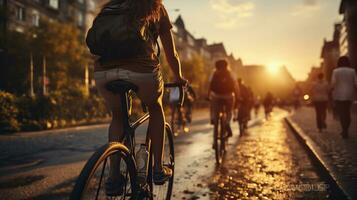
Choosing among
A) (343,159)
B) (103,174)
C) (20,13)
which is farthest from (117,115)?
(20,13)

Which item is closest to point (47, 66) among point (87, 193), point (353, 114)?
point (353, 114)

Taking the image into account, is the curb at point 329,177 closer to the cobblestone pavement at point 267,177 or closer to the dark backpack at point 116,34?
the cobblestone pavement at point 267,177

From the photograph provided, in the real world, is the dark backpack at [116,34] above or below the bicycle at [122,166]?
above

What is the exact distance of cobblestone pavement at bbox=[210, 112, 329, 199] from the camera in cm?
458

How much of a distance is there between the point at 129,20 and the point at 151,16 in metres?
0.22

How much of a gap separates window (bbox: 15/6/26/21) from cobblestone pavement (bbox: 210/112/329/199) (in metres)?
39.0

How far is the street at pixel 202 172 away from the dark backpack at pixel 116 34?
0.78 meters

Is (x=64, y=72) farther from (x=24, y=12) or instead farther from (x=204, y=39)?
(x=204, y=39)

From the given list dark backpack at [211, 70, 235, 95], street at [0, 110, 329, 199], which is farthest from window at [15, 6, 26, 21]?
dark backpack at [211, 70, 235, 95]

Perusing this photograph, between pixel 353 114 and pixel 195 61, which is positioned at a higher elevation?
pixel 195 61

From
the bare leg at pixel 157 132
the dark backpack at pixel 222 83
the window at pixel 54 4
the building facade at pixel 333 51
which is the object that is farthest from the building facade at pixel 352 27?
the window at pixel 54 4

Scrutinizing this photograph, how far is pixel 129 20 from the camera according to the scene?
2.66 m

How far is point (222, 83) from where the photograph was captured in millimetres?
7535

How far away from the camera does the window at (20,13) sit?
4174cm
